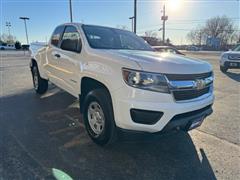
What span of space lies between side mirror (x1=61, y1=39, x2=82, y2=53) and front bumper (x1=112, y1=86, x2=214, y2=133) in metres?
1.42

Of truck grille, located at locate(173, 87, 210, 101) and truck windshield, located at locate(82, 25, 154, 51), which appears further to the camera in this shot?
truck windshield, located at locate(82, 25, 154, 51)

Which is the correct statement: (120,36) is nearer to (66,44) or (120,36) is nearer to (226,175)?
(66,44)

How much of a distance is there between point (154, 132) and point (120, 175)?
0.66 meters

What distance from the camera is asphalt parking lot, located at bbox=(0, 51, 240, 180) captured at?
9.12 feet

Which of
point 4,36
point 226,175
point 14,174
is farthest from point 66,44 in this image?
point 4,36

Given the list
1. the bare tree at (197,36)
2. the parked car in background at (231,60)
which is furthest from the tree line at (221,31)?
the parked car in background at (231,60)

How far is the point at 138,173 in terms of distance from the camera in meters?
2.78

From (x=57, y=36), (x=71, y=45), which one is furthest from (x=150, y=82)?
(x=57, y=36)

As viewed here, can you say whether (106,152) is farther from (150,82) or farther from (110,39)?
(110,39)

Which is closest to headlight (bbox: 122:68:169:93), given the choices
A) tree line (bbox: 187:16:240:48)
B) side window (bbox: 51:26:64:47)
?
side window (bbox: 51:26:64:47)

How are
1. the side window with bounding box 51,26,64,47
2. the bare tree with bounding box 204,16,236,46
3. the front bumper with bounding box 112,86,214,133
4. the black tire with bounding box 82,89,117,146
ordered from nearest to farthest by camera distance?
the front bumper with bounding box 112,86,214,133 → the black tire with bounding box 82,89,117,146 → the side window with bounding box 51,26,64,47 → the bare tree with bounding box 204,16,236,46

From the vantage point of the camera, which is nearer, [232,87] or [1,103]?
[1,103]

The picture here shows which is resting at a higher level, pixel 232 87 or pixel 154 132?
pixel 154 132

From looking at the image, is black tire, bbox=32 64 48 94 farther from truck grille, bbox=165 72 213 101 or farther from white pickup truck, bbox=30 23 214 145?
truck grille, bbox=165 72 213 101
